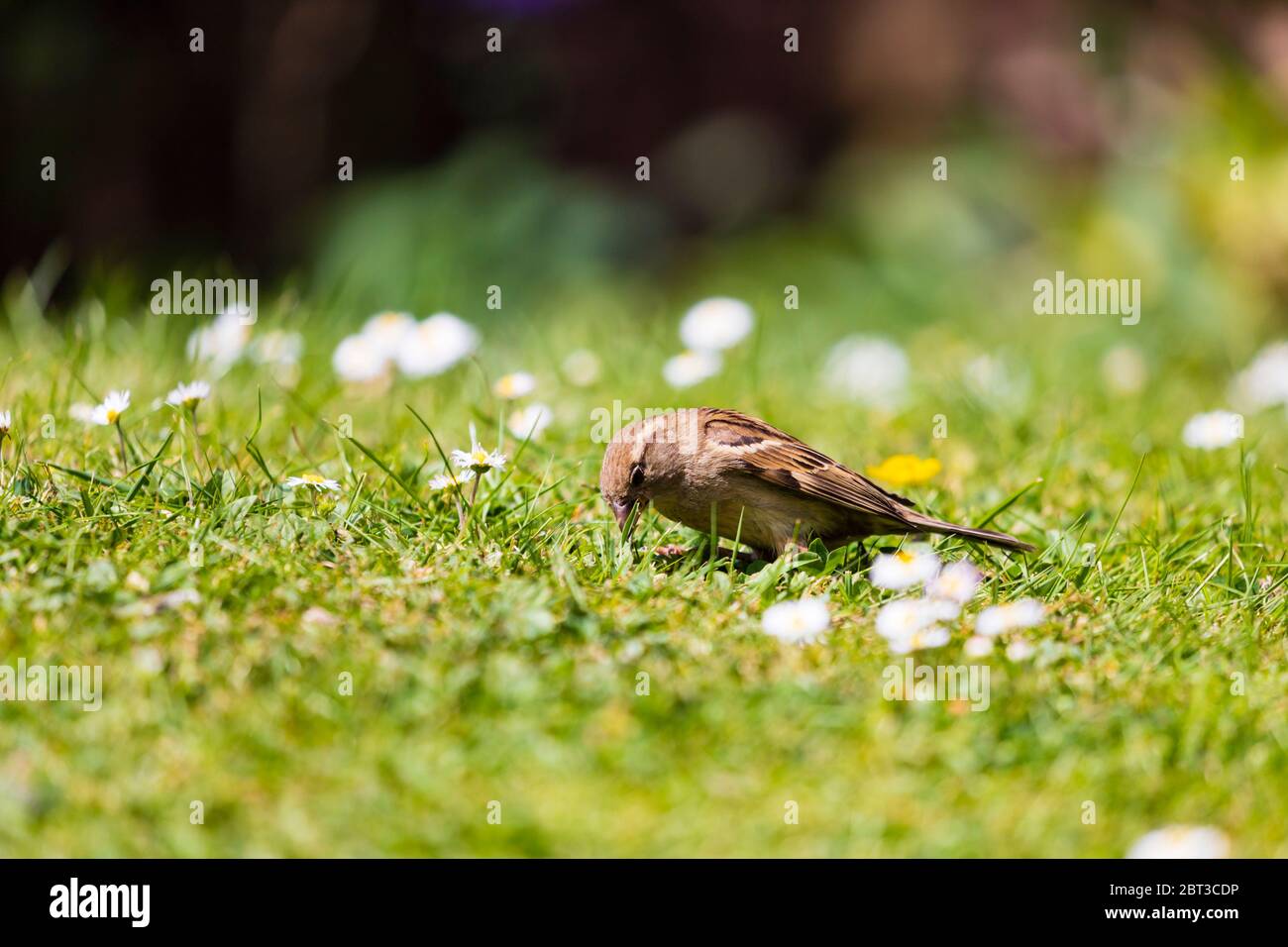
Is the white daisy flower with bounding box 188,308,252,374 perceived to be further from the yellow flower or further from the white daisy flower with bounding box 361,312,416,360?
the yellow flower

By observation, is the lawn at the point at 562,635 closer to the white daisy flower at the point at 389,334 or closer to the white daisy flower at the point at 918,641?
the white daisy flower at the point at 918,641

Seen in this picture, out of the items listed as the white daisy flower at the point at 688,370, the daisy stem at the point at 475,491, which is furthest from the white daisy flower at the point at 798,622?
the white daisy flower at the point at 688,370

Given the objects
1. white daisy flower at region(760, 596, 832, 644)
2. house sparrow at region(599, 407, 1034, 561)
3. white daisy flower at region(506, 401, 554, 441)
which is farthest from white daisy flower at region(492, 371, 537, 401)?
white daisy flower at region(760, 596, 832, 644)

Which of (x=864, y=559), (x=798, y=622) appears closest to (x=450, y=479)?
(x=798, y=622)

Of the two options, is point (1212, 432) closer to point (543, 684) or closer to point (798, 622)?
point (798, 622)

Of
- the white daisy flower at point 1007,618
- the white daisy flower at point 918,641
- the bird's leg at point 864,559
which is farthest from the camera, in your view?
the bird's leg at point 864,559
